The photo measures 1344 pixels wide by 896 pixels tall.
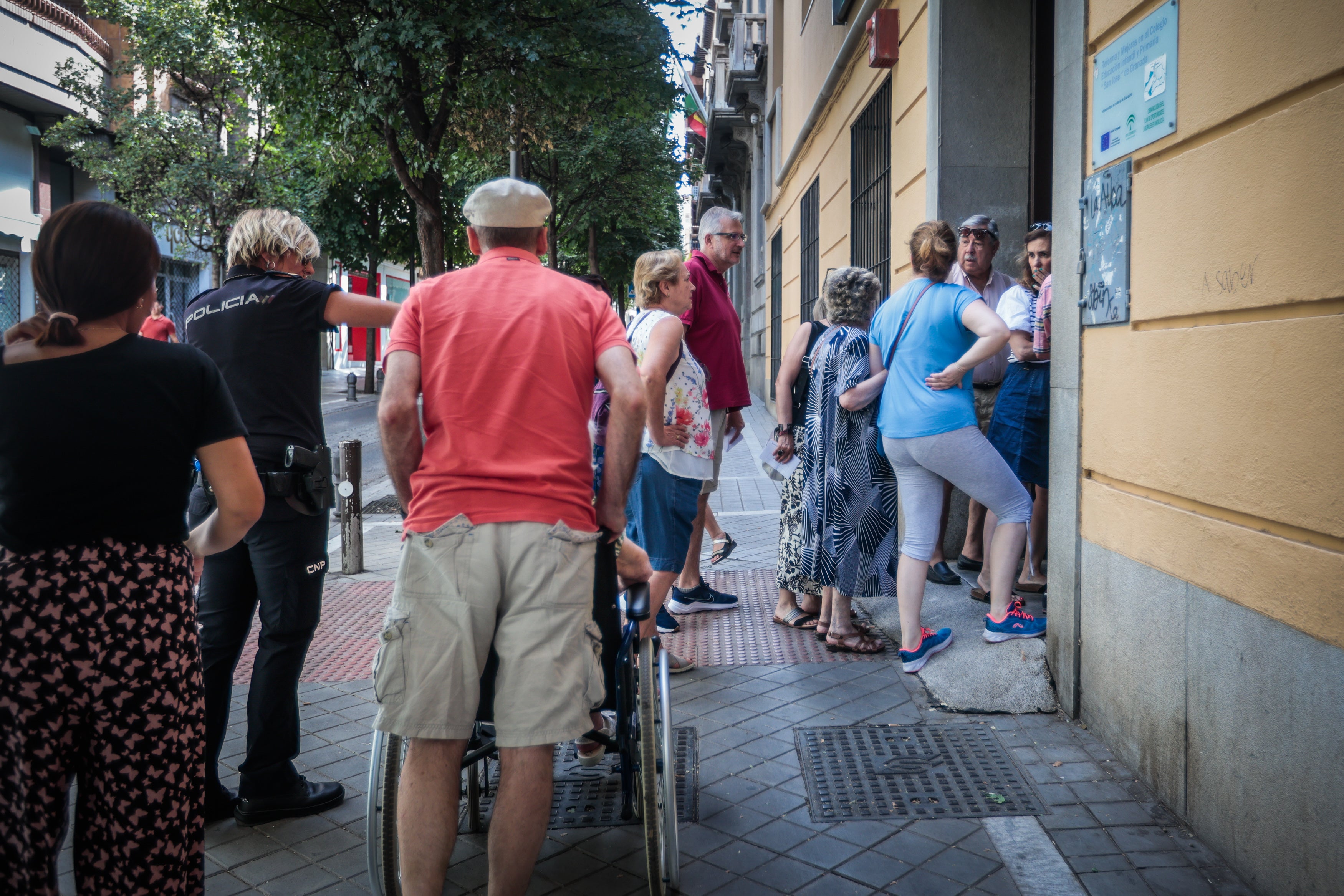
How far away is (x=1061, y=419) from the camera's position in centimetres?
421

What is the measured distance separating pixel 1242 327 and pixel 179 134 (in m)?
22.9

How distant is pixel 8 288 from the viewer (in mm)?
23469

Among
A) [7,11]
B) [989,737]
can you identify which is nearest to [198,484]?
[989,737]

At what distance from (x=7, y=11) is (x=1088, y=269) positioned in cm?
2393

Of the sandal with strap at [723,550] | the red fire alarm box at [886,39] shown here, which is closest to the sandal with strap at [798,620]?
the sandal with strap at [723,550]

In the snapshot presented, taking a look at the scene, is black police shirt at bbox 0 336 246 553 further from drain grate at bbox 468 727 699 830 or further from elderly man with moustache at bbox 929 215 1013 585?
elderly man with moustache at bbox 929 215 1013 585

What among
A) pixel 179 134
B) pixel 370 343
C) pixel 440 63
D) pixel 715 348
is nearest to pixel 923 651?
pixel 715 348

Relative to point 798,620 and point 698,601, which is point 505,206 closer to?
point 798,620

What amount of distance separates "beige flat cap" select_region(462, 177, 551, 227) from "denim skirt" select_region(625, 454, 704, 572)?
1.79 m

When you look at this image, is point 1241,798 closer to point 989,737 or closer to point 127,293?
point 989,737

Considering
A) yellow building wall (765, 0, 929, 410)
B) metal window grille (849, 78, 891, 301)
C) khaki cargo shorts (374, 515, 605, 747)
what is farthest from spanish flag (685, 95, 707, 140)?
khaki cargo shorts (374, 515, 605, 747)

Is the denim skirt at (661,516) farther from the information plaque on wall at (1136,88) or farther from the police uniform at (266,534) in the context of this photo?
the information plaque on wall at (1136,88)

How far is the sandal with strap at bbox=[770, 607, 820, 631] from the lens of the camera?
548cm

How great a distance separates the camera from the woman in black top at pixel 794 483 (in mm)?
5184
